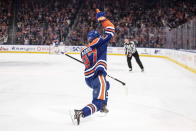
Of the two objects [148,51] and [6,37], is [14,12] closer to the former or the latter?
[6,37]

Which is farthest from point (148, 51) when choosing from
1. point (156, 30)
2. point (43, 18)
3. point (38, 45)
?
point (43, 18)

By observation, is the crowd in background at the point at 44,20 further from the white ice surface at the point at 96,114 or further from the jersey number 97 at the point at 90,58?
the jersey number 97 at the point at 90,58

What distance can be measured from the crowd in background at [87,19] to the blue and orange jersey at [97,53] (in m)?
16.7

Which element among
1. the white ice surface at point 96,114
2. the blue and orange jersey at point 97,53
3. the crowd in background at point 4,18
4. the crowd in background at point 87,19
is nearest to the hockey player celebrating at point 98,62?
the blue and orange jersey at point 97,53

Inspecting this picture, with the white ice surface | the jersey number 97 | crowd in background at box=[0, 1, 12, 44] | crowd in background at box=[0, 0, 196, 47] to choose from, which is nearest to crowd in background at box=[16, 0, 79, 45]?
crowd in background at box=[0, 0, 196, 47]

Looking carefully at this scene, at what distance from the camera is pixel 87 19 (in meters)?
26.1

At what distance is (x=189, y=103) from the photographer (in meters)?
5.46

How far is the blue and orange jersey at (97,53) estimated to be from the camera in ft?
13.1

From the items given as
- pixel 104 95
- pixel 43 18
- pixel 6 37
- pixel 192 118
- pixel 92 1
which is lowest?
pixel 192 118

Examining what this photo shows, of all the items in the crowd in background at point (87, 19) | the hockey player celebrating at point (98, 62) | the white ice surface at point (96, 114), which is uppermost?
the crowd in background at point (87, 19)

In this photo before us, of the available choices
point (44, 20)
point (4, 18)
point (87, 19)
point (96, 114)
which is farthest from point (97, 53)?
point (4, 18)

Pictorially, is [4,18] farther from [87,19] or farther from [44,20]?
[87,19]

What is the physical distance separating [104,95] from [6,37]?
21.3m

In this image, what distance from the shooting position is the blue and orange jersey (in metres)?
3.98
